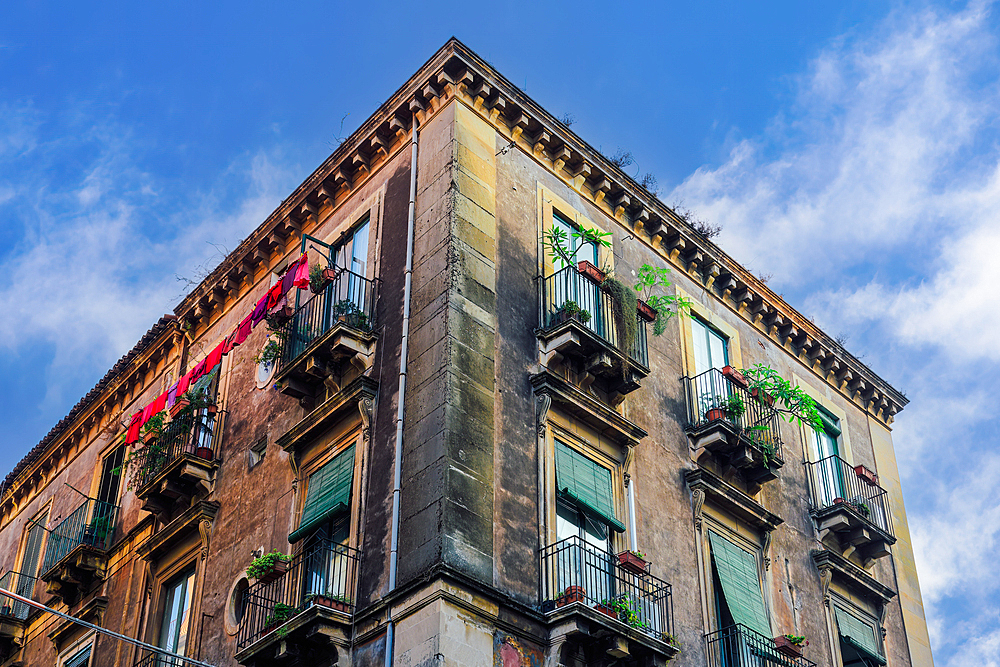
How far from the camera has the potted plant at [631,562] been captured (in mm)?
16609

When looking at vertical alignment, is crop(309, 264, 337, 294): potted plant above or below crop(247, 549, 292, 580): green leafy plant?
above

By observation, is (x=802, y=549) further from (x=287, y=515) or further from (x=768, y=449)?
(x=287, y=515)

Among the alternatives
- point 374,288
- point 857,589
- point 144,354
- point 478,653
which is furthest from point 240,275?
point 857,589

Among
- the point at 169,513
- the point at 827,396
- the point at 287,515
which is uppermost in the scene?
the point at 827,396

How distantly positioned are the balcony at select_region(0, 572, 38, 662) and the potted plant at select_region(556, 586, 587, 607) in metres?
14.4

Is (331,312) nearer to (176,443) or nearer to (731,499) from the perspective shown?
(176,443)

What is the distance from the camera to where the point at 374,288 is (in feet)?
62.7

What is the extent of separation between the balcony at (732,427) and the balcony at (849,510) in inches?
63.8

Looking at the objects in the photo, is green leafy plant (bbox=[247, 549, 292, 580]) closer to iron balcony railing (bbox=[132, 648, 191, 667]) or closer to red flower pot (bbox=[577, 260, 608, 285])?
iron balcony railing (bbox=[132, 648, 191, 667])

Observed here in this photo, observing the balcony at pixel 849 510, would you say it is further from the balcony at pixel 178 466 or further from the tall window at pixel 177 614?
the tall window at pixel 177 614

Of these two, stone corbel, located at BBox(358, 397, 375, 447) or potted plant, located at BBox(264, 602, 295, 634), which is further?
stone corbel, located at BBox(358, 397, 375, 447)

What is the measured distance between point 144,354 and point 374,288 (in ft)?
31.2

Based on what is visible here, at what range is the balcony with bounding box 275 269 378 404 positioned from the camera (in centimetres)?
1811

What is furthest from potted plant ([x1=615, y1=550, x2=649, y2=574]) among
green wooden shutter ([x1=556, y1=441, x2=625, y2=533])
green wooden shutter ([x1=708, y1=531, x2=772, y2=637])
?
green wooden shutter ([x1=708, y1=531, x2=772, y2=637])
